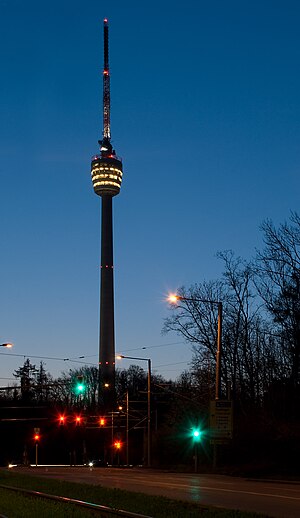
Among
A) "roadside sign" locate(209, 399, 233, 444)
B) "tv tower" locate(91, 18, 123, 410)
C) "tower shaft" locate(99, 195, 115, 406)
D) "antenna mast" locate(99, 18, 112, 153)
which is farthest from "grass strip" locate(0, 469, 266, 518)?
"antenna mast" locate(99, 18, 112, 153)

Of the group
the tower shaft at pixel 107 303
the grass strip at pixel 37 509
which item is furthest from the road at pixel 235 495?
the tower shaft at pixel 107 303

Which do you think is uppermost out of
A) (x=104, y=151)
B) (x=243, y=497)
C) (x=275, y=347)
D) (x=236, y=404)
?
(x=104, y=151)

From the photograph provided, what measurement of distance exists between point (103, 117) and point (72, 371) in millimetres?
68708

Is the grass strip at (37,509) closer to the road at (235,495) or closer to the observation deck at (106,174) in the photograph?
the road at (235,495)

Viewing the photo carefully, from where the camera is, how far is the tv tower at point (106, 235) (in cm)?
14412

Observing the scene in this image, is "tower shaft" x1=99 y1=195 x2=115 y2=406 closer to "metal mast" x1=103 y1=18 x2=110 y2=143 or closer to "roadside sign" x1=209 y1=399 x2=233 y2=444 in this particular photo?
"metal mast" x1=103 y1=18 x2=110 y2=143

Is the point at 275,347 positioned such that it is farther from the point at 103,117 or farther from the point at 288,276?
the point at 103,117

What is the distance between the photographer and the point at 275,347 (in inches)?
2151

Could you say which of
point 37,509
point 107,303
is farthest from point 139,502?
point 107,303

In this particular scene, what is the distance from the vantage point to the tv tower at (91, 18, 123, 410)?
473ft

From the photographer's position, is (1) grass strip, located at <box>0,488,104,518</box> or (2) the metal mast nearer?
(1) grass strip, located at <box>0,488,104,518</box>

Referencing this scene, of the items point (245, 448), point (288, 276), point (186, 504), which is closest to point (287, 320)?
point (288, 276)

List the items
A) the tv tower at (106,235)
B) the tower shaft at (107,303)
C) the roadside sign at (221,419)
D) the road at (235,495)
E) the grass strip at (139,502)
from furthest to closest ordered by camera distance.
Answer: the tower shaft at (107,303), the tv tower at (106,235), the roadside sign at (221,419), the road at (235,495), the grass strip at (139,502)

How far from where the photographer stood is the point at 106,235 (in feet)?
524
